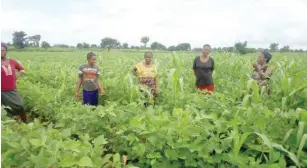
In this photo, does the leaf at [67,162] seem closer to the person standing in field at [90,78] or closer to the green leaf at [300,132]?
the green leaf at [300,132]

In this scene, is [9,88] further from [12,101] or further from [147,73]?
[147,73]

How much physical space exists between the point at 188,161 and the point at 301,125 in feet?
3.38

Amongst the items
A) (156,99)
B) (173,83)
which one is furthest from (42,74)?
(173,83)

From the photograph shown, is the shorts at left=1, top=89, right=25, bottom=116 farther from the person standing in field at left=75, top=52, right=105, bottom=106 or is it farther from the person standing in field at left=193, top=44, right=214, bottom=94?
the person standing in field at left=193, top=44, right=214, bottom=94

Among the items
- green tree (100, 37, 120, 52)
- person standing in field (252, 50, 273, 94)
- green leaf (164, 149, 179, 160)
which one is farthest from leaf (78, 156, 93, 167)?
green tree (100, 37, 120, 52)

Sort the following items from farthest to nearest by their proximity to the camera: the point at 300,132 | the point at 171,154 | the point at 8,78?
the point at 8,78
the point at 300,132
the point at 171,154

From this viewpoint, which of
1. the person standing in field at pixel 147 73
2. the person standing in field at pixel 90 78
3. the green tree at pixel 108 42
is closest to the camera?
the person standing in field at pixel 90 78

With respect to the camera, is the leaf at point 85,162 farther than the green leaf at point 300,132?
No

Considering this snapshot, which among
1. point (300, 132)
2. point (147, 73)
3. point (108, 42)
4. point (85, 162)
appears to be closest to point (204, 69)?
point (147, 73)

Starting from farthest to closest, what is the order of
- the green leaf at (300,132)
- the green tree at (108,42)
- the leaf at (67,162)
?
1. the green tree at (108,42)
2. the green leaf at (300,132)
3. the leaf at (67,162)

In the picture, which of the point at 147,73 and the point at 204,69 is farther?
the point at 204,69

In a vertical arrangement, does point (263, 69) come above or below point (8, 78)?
above

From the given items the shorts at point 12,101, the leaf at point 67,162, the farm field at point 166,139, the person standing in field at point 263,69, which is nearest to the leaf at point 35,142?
the farm field at point 166,139

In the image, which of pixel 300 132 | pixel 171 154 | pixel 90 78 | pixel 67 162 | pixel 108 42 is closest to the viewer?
pixel 67 162
